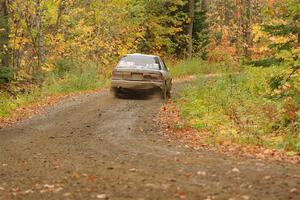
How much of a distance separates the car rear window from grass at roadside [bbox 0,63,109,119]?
4074mm

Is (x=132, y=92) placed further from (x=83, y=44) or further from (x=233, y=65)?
(x=83, y=44)

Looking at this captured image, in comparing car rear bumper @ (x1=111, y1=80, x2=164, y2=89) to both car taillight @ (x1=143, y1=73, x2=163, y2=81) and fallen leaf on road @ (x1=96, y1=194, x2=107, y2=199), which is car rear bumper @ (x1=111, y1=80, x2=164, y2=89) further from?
fallen leaf on road @ (x1=96, y1=194, x2=107, y2=199)

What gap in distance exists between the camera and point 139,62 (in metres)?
19.2

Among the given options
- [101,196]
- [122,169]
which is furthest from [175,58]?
[101,196]

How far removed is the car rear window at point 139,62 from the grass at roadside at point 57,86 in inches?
160

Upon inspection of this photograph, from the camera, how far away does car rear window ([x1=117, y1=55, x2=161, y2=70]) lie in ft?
62.3

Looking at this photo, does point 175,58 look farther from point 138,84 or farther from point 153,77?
point 138,84

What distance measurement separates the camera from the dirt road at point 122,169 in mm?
7062

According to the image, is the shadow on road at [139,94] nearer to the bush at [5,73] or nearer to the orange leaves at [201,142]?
the orange leaves at [201,142]

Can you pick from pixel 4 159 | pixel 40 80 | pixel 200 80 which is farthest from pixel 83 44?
pixel 4 159

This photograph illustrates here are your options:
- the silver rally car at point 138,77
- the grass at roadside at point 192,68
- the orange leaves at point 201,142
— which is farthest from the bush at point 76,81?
the orange leaves at point 201,142

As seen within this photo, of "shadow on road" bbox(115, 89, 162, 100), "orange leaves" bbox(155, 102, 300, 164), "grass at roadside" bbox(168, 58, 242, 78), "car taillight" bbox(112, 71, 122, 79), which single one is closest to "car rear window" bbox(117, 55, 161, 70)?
"car taillight" bbox(112, 71, 122, 79)

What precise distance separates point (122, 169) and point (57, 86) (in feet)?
51.4

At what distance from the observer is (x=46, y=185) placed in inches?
304
